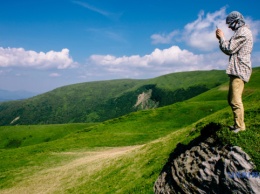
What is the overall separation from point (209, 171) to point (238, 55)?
5369 mm

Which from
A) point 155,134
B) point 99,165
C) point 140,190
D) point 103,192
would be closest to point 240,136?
point 140,190

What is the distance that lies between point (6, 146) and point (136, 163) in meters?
94.6

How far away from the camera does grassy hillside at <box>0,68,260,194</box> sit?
19564 millimetres

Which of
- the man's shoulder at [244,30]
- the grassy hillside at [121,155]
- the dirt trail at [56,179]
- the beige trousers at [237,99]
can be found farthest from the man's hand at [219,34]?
the dirt trail at [56,179]

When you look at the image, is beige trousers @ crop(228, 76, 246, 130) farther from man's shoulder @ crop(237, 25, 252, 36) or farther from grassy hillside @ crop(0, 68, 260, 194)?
man's shoulder @ crop(237, 25, 252, 36)

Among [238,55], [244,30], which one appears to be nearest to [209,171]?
[238,55]

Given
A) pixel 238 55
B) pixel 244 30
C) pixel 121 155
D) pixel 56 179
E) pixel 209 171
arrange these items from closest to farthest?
pixel 209 171
pixel 244 30
pixel 238 55
pixel 121 155
pixel 56 179

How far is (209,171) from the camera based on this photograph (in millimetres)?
11312

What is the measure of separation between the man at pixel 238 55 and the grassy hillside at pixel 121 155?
3.79 ft

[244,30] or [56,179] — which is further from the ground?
[244,30]

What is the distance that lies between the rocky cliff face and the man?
148cm

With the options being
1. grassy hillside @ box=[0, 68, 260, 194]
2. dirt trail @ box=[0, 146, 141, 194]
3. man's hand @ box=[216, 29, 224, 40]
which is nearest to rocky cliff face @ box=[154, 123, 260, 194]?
grassy hillside @ box=[0, 68, 260, 194]

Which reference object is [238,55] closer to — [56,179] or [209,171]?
[209,171]

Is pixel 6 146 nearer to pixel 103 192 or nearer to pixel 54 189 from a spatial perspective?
pixel 54 189
